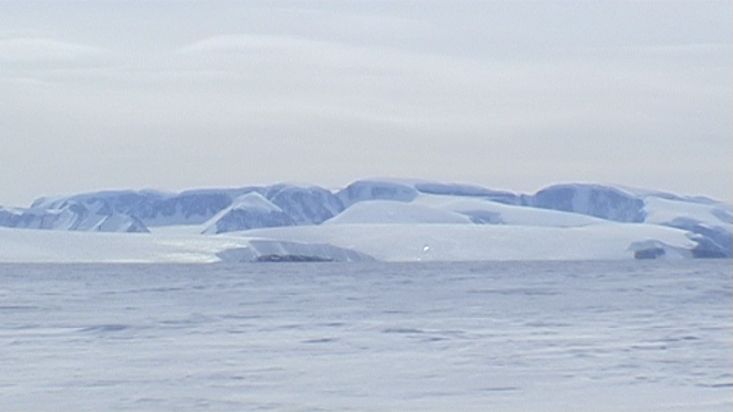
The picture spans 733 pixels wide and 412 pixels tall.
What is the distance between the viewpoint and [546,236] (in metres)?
42.9

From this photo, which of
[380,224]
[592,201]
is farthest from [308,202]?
[380,224]

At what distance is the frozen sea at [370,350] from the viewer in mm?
9516

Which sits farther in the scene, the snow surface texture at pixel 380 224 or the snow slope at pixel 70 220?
the snow slope at pixel 70 220

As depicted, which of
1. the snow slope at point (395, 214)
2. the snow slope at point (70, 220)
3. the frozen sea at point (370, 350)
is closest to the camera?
the frozen sea at point (370, 350)

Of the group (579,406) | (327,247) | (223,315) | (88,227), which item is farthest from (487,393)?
(88,227)

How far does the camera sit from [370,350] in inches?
505

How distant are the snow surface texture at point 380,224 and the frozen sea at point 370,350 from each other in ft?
53.4

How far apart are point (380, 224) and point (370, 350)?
33.7 meters

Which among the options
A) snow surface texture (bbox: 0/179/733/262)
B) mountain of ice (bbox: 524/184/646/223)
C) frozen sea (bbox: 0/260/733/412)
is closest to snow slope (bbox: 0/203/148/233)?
snow surface texture (bbox: 0/179/733/262)

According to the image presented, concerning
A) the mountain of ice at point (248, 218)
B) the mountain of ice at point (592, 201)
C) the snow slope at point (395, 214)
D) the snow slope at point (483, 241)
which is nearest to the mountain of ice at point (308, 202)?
the mountain of ice at point (248, 218)

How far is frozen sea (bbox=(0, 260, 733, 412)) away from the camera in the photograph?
9516 mm

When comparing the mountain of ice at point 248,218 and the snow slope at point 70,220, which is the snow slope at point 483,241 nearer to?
the snow slope at point 70,220

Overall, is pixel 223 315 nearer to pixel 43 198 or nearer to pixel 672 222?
pixel 672 222

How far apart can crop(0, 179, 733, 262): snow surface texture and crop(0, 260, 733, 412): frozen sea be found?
16.3 m
